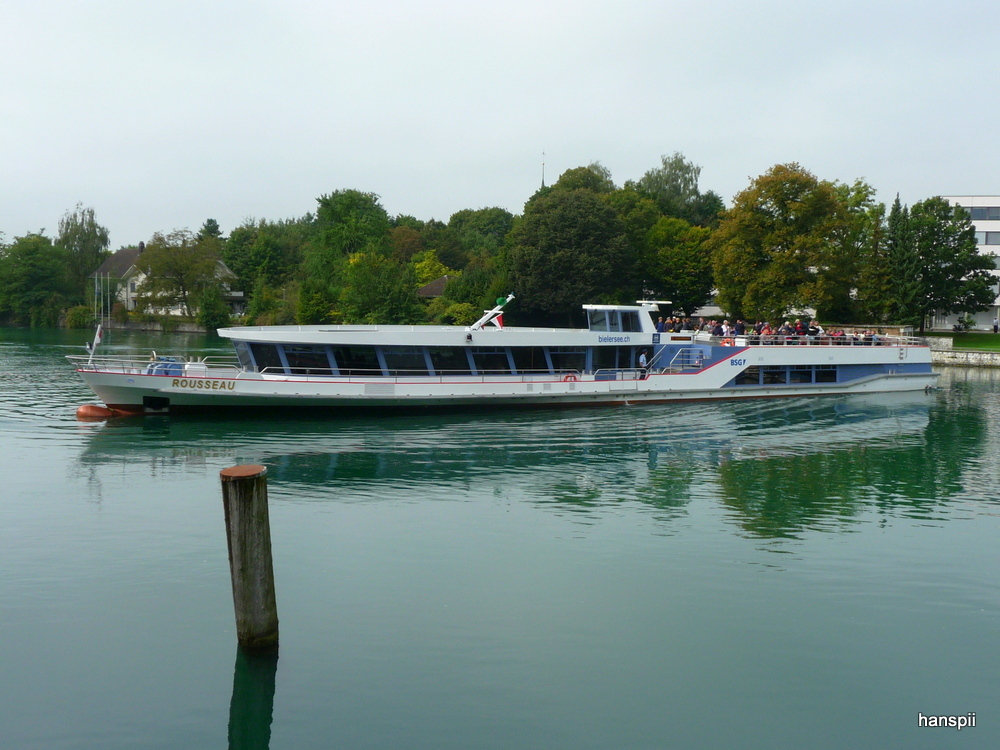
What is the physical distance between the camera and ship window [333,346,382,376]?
24.4 m

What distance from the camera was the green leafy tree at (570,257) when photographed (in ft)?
186

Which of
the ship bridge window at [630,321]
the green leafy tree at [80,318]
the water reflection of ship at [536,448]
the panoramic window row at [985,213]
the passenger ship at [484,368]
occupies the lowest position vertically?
the water reflection of ship at [536,448]

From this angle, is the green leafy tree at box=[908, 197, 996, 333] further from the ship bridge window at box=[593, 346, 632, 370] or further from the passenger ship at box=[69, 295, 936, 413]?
the ship bridge window at box=[593, 346, 632, 370]

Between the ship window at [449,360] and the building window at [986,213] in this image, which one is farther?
the building window at [986,213]

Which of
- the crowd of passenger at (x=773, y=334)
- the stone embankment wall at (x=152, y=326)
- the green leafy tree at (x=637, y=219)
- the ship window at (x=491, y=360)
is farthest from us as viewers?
the stone embankment wall at (x=152, y=326)

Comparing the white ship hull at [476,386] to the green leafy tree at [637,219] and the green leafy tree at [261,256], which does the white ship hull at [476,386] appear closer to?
the green leafy tree at [637,219]

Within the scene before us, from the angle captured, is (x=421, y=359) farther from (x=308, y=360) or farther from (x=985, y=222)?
(x=985, y=222)

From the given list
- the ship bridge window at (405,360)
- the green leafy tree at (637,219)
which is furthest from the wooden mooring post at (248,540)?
the green leafy tree at (637,219)

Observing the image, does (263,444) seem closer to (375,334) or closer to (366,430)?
(366,430)

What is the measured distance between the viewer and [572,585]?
426 inches

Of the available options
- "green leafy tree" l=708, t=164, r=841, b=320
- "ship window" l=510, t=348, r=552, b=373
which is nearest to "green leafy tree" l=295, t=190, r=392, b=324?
"green leafy tree" l=708, t=164, r=841, b=320

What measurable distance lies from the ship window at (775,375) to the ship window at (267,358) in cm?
1795

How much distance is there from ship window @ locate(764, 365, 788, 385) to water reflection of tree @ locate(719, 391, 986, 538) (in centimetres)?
715

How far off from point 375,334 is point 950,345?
144ft
